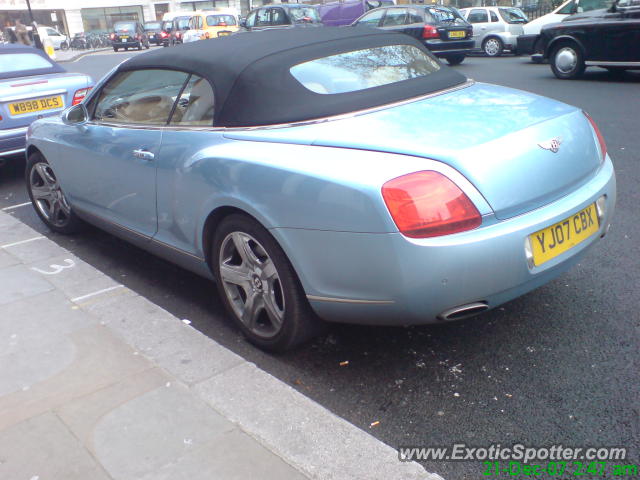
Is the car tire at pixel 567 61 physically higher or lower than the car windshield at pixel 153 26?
higher

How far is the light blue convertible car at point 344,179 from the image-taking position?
2676mm

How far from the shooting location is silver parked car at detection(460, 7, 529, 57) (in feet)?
65.2

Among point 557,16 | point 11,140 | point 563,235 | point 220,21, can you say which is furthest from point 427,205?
point 220,21

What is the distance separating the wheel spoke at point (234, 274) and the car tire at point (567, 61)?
1116cm

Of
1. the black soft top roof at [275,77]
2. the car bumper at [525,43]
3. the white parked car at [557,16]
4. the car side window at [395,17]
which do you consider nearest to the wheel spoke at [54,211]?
the black soft top roof at [275,77]

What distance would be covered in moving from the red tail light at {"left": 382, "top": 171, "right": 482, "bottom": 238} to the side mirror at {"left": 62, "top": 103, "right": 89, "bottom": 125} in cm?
282

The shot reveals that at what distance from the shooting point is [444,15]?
17594 mm

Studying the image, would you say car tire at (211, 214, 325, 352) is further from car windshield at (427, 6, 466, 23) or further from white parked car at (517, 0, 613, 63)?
car windshield at (427, 6, 466, 23)

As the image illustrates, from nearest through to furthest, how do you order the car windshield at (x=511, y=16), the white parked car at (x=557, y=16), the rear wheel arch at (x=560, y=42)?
the rear wheel arch at (x=560, y=42), the white parked car at (x=557, y=16), the car windshield at (x=511, y=16)

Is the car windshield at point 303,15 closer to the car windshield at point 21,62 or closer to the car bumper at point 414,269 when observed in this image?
the car windshield at point 21,62

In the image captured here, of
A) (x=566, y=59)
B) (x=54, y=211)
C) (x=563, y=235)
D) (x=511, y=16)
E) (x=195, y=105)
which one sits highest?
(x=195, y=105)

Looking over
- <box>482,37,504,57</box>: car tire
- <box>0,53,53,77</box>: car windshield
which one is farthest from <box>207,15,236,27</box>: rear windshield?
<box>0,53,53,77</box>: car windshield

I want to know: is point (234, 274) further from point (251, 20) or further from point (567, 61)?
point (251, 20)

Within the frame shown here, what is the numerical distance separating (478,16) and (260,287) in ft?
64.3
